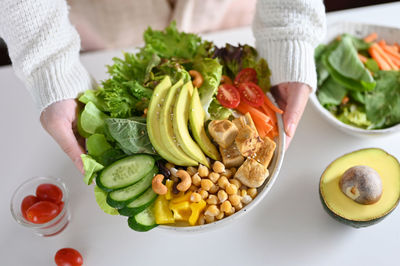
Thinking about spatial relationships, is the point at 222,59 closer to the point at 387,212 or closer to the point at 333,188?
the point at 333,188

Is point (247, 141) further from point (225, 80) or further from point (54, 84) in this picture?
point (54, 84)

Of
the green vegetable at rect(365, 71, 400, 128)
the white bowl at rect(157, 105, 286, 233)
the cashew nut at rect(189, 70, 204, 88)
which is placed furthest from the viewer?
the green vegetable at rect(365, 71, 400, 128)

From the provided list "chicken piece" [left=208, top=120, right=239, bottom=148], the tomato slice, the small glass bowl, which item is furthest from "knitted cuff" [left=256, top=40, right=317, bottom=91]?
the small glass bowl

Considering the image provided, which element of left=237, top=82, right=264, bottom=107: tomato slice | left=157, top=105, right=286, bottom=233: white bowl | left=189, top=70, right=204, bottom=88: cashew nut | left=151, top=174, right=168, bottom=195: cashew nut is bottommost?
left=157, top=105, right=286, bottom=233: white bowl

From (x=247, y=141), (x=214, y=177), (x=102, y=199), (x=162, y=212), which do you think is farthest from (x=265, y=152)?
(x=102, y=199)

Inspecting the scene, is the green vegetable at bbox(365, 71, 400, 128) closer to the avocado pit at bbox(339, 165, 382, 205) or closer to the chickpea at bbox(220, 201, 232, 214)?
the avocado pit at bbox(339, 165, 382, 205)
